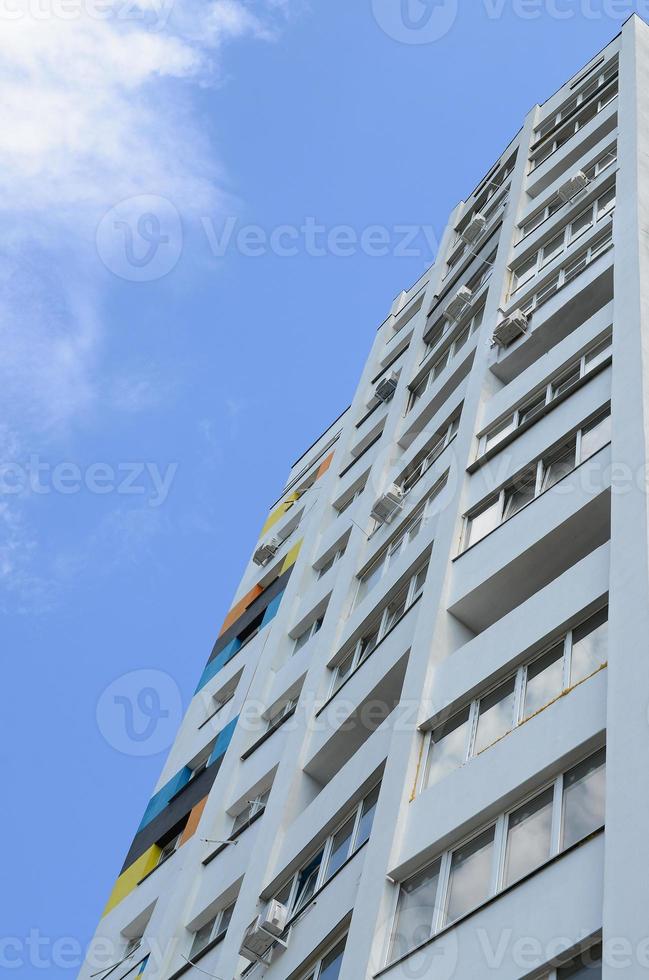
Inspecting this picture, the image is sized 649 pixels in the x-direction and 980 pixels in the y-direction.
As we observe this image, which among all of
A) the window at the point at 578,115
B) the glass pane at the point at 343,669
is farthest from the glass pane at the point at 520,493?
the window at the point at 578,115

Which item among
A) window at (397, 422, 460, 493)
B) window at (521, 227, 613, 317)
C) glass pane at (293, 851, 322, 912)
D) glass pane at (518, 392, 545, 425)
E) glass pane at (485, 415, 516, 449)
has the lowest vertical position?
glass pane at (293, 851, 322, 912)

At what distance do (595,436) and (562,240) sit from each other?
9.42 m

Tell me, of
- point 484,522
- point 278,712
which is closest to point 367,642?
point 278,712

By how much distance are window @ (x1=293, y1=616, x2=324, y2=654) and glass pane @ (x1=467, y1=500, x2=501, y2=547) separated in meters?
6.94

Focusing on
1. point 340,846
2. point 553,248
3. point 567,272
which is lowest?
point 340,846

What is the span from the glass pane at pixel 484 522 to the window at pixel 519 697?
3.41m

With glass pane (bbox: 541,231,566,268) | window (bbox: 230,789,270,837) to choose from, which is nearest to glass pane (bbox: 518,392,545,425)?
glass pane (bbox: 541,231,566,268)

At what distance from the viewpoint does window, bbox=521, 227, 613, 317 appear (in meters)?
22.3

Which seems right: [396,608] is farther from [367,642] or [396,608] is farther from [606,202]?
[606,202]

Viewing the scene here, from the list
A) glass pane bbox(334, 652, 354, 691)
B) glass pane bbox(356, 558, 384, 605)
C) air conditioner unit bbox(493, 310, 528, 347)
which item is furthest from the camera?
glass pane bbox(356, 558, 384, 605)

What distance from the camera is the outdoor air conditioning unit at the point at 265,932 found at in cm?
1478

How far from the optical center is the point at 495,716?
13.5 meters

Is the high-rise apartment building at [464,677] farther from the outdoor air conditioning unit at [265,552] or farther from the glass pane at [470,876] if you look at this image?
the outdoor air conditioning unit at [265,552]

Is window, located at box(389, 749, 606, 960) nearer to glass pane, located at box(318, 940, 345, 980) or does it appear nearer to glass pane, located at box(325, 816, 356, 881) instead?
glass pane, located at box(318, 940, 345, 980)
